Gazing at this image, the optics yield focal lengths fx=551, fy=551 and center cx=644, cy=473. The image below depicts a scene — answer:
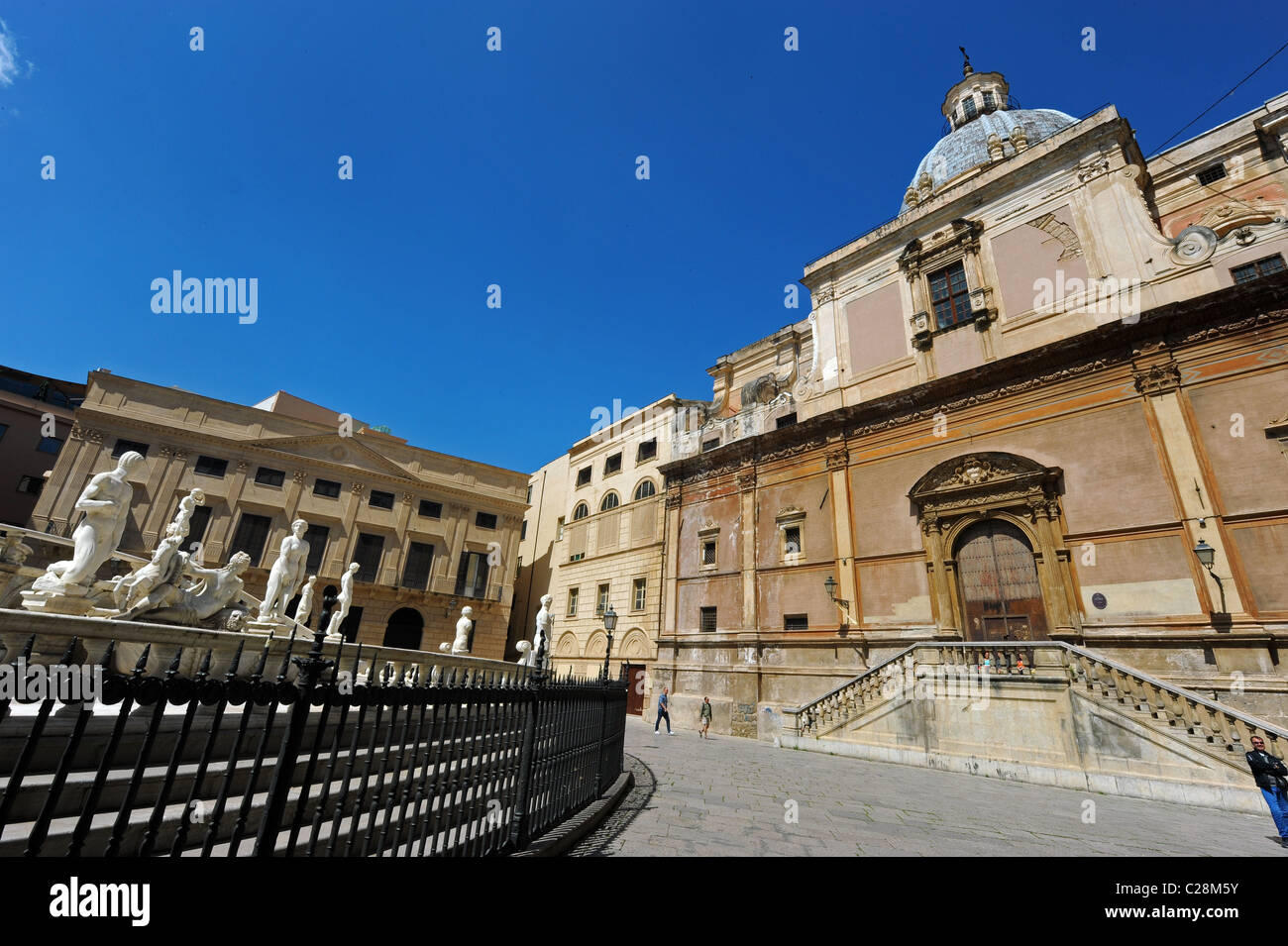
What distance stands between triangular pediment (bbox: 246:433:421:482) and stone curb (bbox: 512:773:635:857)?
26.1 metres

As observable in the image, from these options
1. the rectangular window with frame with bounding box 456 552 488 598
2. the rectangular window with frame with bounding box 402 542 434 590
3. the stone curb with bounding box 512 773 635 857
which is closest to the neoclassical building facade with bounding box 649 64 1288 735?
the stone curb with bounding box 512 773 635 857

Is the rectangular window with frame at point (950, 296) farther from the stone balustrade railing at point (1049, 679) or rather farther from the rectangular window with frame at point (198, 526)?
the rectangular window with frame at point (198, 526)

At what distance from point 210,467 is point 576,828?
28889 millimetres

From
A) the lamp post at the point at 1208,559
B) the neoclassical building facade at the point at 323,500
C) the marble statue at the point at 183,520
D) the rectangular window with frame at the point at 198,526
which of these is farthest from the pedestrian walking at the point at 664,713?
the rectangular window with frame at the point at 198,526

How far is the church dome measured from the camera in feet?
74.5

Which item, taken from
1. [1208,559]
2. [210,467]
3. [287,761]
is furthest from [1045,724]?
[210,467]

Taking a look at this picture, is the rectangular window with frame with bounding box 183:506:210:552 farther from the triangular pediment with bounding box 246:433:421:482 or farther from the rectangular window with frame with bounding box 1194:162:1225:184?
the rectangular window with frame with bounding box 1194:162:1225:184
